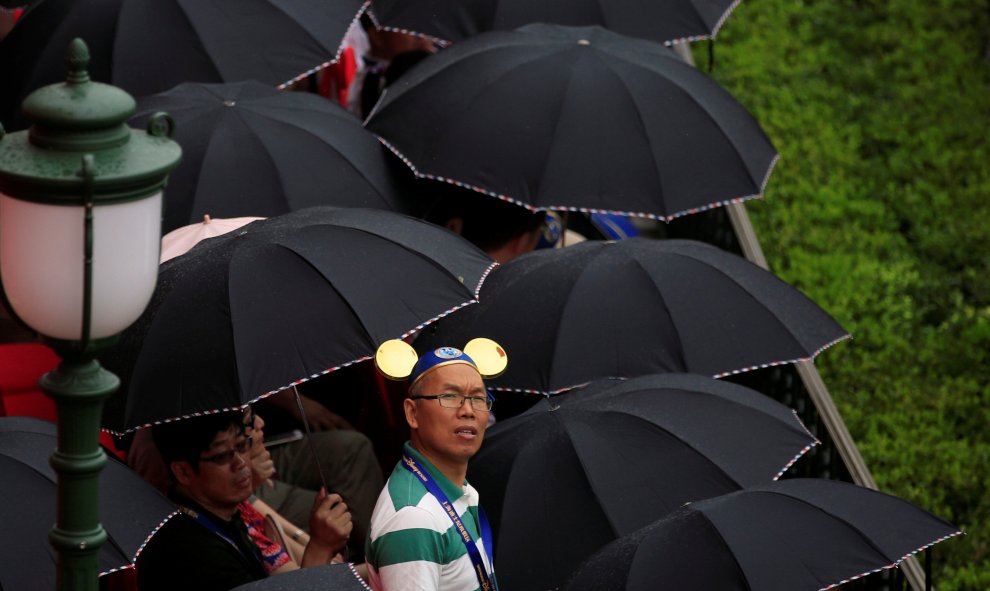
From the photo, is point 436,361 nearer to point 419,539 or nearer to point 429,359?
point 429,359

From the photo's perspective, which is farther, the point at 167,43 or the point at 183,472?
the point at 167,43

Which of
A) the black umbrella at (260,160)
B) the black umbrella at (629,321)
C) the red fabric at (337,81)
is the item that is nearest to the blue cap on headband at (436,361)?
the black umbrella at (629,321)

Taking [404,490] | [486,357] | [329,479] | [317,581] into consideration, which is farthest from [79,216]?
[329,479]

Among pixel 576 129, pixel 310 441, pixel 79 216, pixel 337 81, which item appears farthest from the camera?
pixel 337 81

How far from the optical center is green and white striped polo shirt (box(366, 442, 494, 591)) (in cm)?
507

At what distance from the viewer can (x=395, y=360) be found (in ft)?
18.1

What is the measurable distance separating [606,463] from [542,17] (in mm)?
4121

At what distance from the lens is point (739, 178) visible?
8.09m

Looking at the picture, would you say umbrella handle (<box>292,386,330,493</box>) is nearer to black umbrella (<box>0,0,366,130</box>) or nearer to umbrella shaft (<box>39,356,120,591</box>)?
umbrella shaft (<box>39,356,120,591</box>)

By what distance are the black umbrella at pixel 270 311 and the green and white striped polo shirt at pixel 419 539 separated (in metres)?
0.80

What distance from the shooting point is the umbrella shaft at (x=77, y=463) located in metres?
4.19

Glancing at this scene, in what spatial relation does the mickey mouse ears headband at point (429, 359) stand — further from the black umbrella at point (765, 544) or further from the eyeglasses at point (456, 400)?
the black umbrella at point (765, 544)

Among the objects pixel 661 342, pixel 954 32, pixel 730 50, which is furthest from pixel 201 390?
pixel 954 32

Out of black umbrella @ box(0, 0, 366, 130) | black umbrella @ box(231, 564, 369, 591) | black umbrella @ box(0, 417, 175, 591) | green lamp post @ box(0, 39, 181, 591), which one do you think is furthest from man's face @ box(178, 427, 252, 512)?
black umbrella @ box(0, 0, 366, 130)
